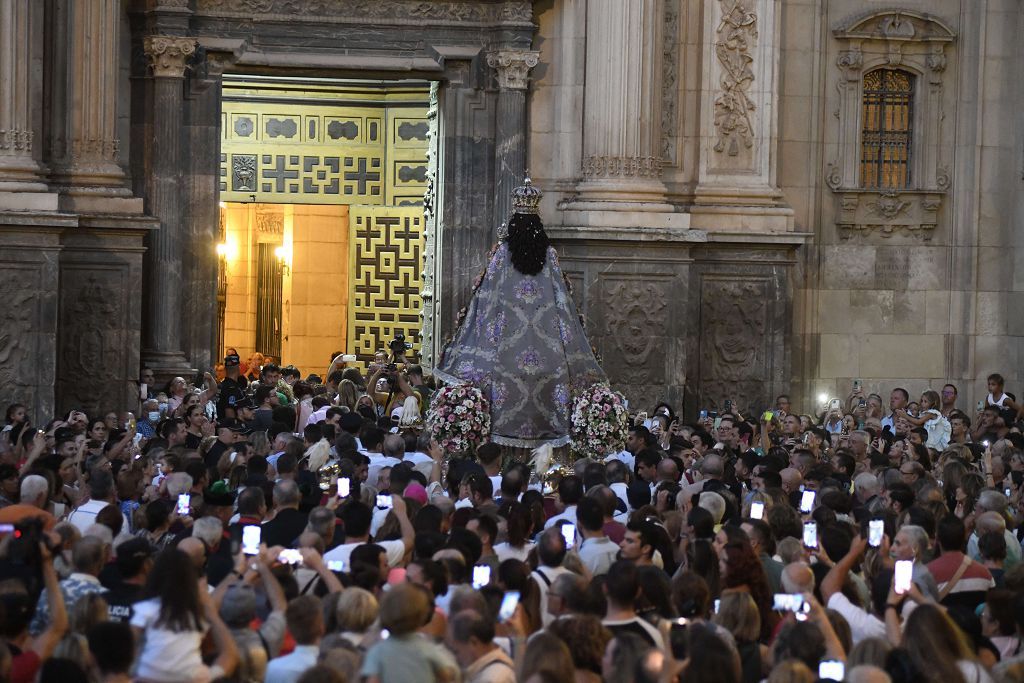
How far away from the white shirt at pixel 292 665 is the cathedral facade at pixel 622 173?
1197 cm

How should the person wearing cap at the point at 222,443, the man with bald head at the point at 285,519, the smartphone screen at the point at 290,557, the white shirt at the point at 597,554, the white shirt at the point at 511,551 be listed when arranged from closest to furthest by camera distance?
1. the smartphone screen at the point at 290,557
2. the white shirt at the point at 597,554
3. the white shirt at the point at 511,551
4. the man with bald head at the point at 285,519
5. the person wearing cap at the point at 222,443

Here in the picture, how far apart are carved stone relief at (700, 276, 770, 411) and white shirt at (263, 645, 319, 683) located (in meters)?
14.5

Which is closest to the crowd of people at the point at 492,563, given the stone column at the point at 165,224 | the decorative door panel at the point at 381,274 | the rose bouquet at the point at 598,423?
the rose bouquet at the point at 598,423

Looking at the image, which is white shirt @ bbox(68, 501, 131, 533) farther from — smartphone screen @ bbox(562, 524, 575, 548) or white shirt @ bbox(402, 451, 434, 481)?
white shirt @ bbox(402, 451, 434, 481)

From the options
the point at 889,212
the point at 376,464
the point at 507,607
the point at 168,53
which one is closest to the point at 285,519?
the point at 507,607

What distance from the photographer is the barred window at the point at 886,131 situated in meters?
23.3

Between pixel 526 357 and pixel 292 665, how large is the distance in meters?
8.26

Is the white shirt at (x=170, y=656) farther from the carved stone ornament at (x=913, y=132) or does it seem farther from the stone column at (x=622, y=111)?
the carved stone ornament at (x=913, y=132)

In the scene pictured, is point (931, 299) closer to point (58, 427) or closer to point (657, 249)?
point (657, 249)

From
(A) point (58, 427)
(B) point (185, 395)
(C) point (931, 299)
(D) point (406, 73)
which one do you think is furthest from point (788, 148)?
(A) point (58, 427)

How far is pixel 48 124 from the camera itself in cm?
2059

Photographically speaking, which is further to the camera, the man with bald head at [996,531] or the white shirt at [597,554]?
the man with bald head at [996,531]

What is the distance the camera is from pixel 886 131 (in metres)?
23.3

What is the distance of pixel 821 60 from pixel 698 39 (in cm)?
176
